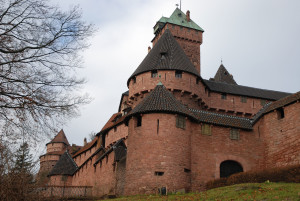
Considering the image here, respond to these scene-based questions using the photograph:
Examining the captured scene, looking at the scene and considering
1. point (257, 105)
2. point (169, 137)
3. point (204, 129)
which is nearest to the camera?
point (169, 137)

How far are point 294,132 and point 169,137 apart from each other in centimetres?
812

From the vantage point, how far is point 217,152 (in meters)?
26.3

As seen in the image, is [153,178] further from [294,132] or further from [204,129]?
[294,132]

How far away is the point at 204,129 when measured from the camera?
26.6 m

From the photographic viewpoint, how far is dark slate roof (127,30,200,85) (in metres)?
33.8

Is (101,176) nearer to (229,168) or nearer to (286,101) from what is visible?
(229,168)

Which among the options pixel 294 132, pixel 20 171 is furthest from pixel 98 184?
pixel 20 171

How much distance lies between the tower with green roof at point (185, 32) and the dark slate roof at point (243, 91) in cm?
955

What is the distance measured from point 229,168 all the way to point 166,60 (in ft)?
40.1

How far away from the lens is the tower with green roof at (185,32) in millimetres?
50719

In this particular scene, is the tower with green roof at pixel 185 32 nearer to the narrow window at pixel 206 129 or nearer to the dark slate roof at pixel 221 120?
the dark slate roof at pixel 221 120

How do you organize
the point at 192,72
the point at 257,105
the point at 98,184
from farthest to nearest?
1. the point at 257,105
2. the point at 192,72
3. the point at 98,184

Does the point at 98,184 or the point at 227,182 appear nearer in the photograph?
the point at 227,182

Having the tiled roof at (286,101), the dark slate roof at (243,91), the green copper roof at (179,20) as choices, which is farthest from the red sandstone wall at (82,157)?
the tiled roof at (286,101)
